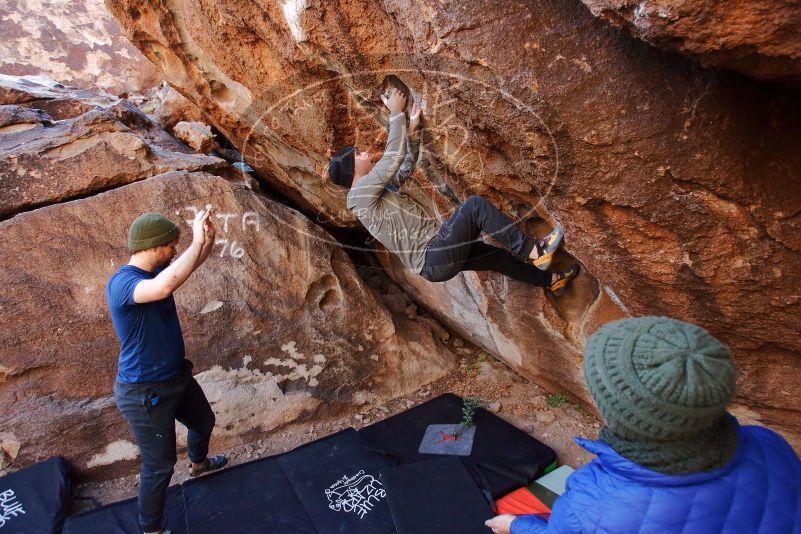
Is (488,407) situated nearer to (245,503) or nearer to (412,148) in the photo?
(245,503)

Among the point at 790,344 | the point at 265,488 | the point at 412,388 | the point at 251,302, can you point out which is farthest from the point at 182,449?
the point at 790,344

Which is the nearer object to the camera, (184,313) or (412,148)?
(412,148)

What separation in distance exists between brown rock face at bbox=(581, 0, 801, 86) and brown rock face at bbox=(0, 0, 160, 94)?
49.5ft

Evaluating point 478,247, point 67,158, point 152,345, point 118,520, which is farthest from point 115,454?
point 478,247

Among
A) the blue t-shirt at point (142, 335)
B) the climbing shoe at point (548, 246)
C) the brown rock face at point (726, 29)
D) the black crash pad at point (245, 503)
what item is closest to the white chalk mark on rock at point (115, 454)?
the black crash pad at point (245, 503)

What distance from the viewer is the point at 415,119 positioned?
313 centimetres

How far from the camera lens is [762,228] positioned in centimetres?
219

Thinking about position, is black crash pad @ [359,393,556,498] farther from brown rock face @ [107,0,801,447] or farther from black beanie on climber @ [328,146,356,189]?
black beanie on climber @ [328,146,356,189]

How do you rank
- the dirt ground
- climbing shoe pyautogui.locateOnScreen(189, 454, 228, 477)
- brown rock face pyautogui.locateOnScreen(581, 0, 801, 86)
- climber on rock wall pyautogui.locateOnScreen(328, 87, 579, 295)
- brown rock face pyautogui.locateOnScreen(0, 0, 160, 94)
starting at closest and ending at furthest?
brown rock face pyautogui.locateOnScreen(581, 0, 801, 86) → climber on rock wall pyautogui.locateOnScreen(328, 87, 579, 295) → climbing shoe pyautogui.locateOnScreen(189, 454, 228, 477) → the dirt ground → brown rock face pyautogui.locateOnScreen(0, 0, 160, 94)

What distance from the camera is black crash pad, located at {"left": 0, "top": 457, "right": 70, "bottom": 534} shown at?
10.3 feet

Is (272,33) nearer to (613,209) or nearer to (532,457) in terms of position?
(613,209)

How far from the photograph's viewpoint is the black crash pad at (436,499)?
117 inches

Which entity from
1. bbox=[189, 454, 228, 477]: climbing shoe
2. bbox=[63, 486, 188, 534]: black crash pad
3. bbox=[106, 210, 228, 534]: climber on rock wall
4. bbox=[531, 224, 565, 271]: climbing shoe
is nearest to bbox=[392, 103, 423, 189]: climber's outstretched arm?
bbox=[531, 224, 565, 271]: climbing shoe

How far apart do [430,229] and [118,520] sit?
2.57m
